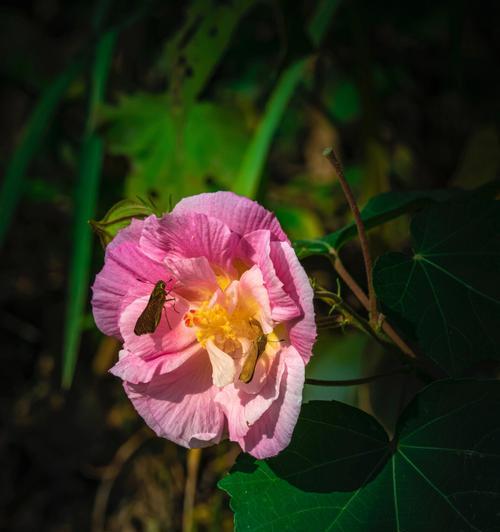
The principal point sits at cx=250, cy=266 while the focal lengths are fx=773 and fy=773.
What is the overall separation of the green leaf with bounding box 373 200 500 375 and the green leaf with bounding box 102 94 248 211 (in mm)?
614

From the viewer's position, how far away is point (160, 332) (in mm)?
541

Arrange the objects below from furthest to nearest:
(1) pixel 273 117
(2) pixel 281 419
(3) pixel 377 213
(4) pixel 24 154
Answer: (4) pixel 24 154
(1) pixel 273 117
(3) pixel 377 213
(2) pixel 281 419

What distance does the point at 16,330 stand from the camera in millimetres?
1809

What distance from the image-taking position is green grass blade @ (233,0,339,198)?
98cm

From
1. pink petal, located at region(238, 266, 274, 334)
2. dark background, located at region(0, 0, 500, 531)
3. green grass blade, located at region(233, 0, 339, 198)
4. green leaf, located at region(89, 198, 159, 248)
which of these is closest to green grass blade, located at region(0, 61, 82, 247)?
dark background, located at region(0, 0, 500, 531)

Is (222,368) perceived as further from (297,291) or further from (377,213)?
(377,213)

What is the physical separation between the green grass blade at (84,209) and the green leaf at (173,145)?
0.21ft

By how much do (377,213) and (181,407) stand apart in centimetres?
26

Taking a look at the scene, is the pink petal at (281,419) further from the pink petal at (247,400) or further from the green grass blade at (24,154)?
the green grass blade at (24,154)

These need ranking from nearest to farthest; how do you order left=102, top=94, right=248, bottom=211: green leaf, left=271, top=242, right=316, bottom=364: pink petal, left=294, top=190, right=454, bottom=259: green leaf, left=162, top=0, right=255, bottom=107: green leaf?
1. left=271, top=242, right=316, bottom=364: pink petal
2. left=294, top=190, right=454, bottom=259: green leaf
3. left=162, top=0, right=255, bottom=107: green leaf
4. left=102, top=94, right=248, bottom=211: green leaf

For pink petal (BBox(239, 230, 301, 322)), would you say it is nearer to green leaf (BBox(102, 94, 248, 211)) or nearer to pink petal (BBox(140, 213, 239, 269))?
pink petal (BBox(140, 213, 239, 269))

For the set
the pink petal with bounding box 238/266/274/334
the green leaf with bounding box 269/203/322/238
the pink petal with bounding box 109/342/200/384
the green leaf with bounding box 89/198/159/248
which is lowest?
the green leaf with bounding box 269/203/322/238

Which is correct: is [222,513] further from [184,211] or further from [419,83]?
[419,83]

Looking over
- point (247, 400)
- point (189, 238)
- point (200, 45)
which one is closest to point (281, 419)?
point (247, 400)
